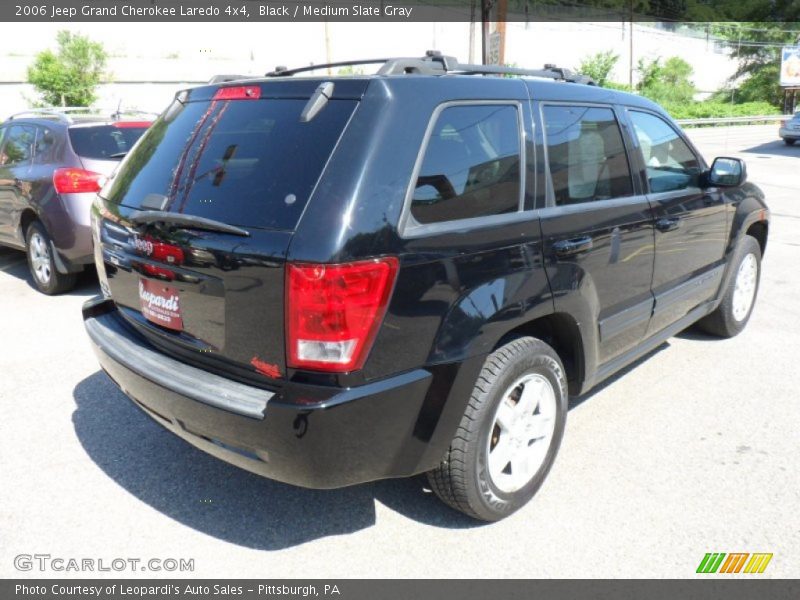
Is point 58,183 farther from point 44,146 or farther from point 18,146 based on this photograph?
point 18,146

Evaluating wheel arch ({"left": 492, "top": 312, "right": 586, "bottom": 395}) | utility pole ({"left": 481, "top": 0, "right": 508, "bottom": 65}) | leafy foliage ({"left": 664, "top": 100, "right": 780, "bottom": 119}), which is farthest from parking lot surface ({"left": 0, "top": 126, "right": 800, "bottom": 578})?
leafy foliage ({"left": 664, "top": 100, "right": 780, "bottom": 119})

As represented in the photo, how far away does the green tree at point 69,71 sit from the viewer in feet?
96.7

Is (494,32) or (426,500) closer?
(426,500)

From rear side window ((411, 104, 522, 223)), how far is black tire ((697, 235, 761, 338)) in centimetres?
272

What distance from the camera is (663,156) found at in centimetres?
405

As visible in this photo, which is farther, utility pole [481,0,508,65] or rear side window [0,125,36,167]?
utility pole [481,0,508,65]

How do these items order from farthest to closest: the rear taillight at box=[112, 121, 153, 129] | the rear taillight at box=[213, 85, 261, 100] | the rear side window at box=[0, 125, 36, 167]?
the rear side window at box=[0, 125, 36, 167]
the rear taillight at box=[112, 121, 153, 129]
the rear taillight at box=[213, 85, 261, 100]

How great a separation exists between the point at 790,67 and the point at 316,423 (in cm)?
4717

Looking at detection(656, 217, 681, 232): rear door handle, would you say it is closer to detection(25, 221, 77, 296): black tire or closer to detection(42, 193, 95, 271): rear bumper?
detection(42, 193, 95, 271): rear bumper

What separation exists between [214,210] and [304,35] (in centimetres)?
4556

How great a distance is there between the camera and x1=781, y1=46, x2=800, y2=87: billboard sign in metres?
39.9

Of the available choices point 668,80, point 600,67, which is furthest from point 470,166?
point 668,80

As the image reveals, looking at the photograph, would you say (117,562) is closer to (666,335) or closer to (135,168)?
(135,168)

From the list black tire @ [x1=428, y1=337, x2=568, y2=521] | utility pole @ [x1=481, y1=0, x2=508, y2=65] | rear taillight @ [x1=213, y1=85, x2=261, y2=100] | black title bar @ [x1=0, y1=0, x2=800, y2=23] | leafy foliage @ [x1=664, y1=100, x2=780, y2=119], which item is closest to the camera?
black tire @ [x1=428, y1=337, x2=568, y2=521]
